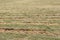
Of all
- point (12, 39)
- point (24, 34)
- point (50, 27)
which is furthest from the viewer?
point (50, 27)

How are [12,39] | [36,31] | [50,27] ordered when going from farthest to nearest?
[50,27] → [36,31] → [12,39]

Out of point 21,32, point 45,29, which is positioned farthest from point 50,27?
point 21,32

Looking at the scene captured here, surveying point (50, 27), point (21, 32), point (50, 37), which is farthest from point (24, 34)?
point (50, 27)

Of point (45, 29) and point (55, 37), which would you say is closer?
point (55, 37)

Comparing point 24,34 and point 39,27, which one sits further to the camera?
point 39,27

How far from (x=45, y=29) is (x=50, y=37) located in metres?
1.65

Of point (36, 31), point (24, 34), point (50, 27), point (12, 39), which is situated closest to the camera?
point (12, 39)

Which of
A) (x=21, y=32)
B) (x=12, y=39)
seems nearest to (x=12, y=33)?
(x=21, y=32)

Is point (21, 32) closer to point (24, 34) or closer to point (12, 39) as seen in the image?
point (24, 34)

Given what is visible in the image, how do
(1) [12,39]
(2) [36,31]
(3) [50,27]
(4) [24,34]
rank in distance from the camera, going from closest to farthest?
(1) [12,39]
(4) [24,34]
(2) [36,31]
(3) [50,27]

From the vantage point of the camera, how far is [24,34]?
10383mm

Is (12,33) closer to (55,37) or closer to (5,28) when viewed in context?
(5,28)

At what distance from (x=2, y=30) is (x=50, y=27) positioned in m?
2.97

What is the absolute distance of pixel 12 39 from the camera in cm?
946
